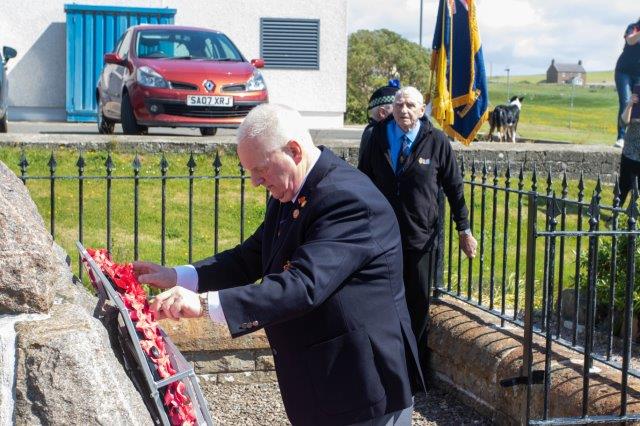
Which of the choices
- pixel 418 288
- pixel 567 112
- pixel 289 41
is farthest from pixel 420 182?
pixel 567 112

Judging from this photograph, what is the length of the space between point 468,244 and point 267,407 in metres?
1.51

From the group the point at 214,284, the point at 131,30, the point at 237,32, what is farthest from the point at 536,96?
the point at 214,284

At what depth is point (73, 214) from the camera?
8445mm

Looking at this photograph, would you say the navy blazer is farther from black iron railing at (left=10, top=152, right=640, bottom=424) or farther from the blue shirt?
the blue shirt

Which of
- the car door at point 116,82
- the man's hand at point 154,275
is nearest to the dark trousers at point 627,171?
the car door at point 116,82

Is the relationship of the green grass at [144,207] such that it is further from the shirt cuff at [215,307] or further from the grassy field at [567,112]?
the grassy field at [567,112]

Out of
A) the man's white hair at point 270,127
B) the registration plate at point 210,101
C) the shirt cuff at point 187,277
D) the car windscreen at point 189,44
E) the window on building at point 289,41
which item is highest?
the window on building at point 289,41

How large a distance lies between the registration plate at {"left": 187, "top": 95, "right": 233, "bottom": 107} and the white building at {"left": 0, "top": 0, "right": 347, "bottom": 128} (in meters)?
8.69

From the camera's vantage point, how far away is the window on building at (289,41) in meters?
20.3

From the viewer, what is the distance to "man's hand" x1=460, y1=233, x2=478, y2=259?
646 cm

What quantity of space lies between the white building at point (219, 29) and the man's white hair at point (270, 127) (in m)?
17.1

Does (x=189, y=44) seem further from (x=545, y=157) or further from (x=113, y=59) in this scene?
(x=545, y=157)

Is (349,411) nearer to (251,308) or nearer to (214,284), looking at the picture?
(251,308)

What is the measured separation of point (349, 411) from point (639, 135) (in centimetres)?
702
